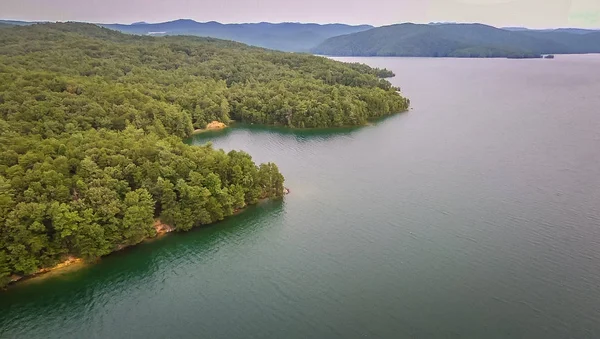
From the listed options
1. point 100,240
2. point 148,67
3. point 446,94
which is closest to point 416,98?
point 446,94

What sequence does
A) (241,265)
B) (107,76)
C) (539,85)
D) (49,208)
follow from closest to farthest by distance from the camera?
(49,208) → (241,265) → (107,76) → (539,85)

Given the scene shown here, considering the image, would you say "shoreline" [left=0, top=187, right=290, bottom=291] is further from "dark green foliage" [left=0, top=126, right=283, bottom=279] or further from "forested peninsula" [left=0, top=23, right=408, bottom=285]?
"dark green foliage" [left=0, top=126, right=283, bottom=279]

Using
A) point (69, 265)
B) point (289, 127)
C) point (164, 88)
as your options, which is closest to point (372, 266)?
point (69, 265)

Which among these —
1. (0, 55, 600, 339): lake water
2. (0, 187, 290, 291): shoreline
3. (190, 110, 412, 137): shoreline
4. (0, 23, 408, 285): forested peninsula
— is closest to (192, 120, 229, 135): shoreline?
(190, 110, 412, 137): shoreline

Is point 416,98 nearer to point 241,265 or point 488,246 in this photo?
point 488,246

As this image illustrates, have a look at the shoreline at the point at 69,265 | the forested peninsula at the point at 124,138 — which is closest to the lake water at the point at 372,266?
the shoreline at the point at 69,265

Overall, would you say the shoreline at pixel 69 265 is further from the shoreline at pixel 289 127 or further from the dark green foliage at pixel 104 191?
the shoreline at pixel 289 127
